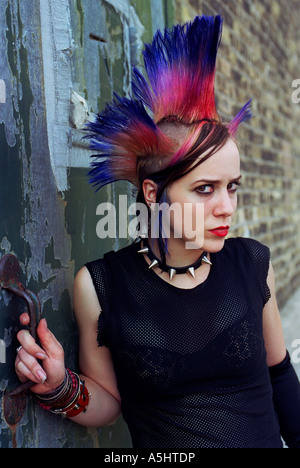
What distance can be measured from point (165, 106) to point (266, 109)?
3.92m

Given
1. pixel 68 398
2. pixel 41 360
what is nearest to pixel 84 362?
pixel 68 398

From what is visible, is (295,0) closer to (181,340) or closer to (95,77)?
(95,77)

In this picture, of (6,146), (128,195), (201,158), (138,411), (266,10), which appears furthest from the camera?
(266,10)

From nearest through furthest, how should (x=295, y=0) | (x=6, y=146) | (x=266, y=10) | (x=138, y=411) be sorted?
(x=6, y=146), (x=138, y=411), (x=266, y=10), (x=295, y=0)

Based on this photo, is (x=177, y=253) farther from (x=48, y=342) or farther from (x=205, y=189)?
(x=48, y=342)

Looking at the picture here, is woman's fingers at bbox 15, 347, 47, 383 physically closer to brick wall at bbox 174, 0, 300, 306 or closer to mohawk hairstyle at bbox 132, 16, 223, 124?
mohawk hairstyle at bbox 132, 16, 223, 124

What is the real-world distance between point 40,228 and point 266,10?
15.1 feet

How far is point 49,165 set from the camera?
1.80 metres

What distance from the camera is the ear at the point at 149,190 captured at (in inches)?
69.9

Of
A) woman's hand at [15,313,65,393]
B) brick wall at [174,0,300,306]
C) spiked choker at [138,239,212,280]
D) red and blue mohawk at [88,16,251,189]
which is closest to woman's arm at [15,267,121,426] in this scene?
woman's hand at [15,313,65,393]

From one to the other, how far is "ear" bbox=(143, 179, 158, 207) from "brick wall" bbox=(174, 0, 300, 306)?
1.75 meters

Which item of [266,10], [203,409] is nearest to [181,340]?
[203,409]

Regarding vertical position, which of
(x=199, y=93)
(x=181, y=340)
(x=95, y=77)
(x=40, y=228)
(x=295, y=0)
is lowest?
(x=181, y=340)

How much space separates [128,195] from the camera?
252 cm
